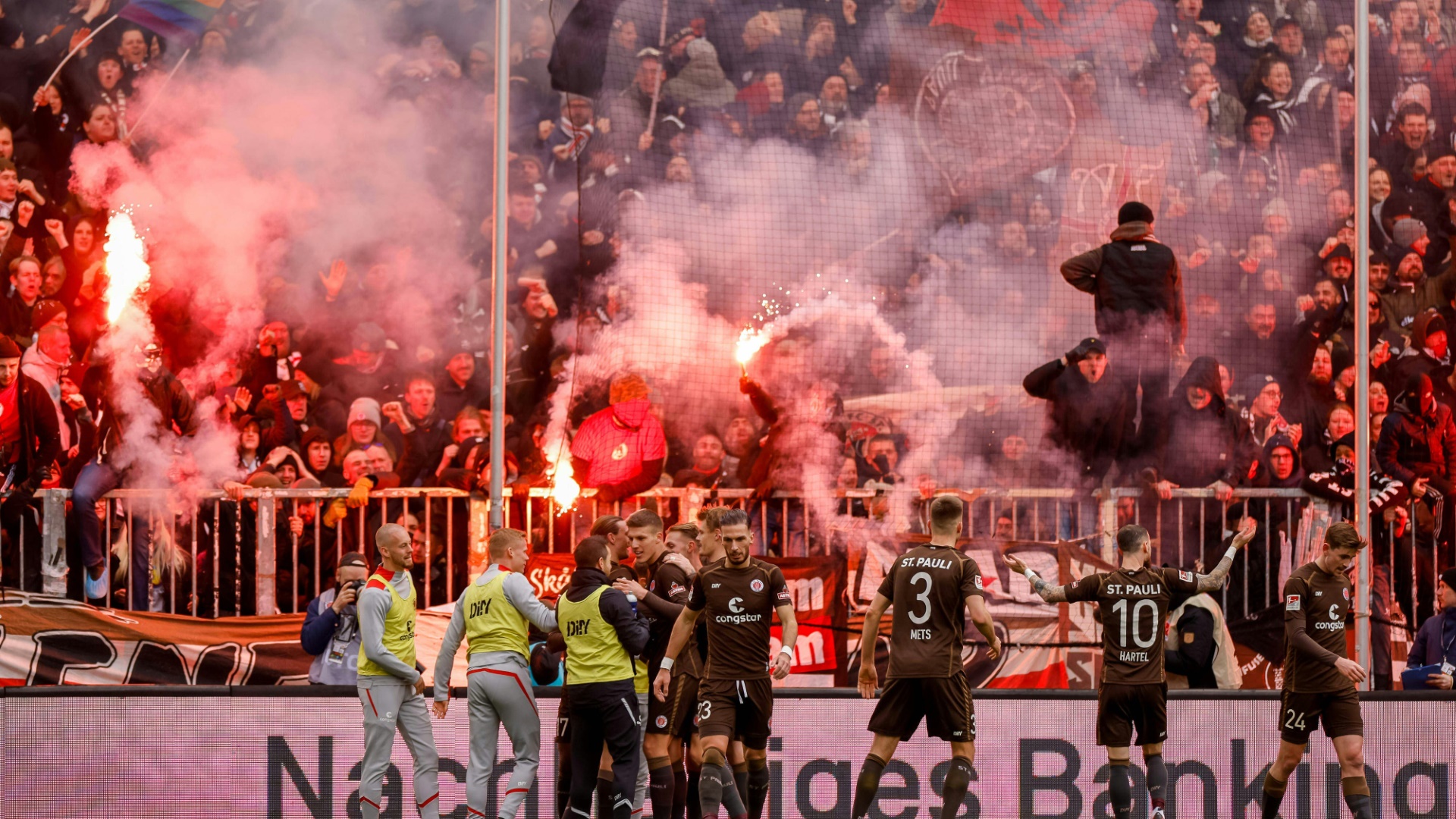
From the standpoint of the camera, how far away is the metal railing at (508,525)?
460 inches

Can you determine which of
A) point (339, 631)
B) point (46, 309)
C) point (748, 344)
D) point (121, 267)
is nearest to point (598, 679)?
point (339, 631)

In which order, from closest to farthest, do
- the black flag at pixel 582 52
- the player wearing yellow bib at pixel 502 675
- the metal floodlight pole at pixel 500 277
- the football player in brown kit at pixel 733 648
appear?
Result: the football player in brown kit at pixel 733 648
the player wearing yellow bib at pixel 502 675
the metal floodlight pole at pixel 500 277
the black flag at pixel 582 52

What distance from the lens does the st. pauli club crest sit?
39.9 ft

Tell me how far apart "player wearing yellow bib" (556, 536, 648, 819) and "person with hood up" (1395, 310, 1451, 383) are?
744 cm

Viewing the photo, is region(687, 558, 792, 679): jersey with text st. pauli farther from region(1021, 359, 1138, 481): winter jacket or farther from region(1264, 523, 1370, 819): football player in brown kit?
region(1021, 359, 1138, 481): winter jacket

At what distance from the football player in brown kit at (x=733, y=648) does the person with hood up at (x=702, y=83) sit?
16.1 ft

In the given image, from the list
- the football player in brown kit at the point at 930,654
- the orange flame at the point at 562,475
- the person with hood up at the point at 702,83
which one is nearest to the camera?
the football player in brown kit at the point at 930,654

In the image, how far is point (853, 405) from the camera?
39.2ft

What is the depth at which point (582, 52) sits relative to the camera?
39.1 feet

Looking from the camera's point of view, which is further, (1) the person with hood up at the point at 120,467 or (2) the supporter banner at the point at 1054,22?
(2) the supporter banner at the point at 1054,22

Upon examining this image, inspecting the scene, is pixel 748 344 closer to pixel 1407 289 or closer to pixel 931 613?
pixel 931 613

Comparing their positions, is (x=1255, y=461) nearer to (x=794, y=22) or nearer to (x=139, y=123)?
(x=794, y=22)

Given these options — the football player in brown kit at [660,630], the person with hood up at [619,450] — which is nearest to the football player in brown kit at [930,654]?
the football player in brown kit at [660,630]

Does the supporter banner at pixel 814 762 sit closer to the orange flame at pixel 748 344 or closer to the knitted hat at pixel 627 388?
the knitted hat at pixel 627 388
